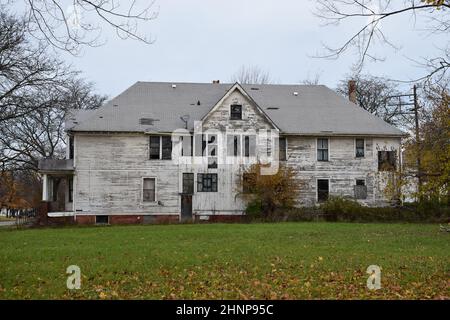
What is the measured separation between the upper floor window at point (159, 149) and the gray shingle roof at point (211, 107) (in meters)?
0.71

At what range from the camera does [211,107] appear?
37.0 meters

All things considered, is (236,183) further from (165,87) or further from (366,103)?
(366,103)

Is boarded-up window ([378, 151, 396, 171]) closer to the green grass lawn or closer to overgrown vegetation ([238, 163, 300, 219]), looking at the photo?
overgrown vegetation ([238, 163, 300, 219])

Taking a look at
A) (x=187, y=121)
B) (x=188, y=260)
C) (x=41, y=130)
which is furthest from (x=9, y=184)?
(x=188, y=260)

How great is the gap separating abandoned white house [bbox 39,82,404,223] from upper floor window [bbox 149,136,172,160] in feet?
0.22

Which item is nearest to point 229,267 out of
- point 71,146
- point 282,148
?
point 282,148

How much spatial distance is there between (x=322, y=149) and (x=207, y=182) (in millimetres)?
8608

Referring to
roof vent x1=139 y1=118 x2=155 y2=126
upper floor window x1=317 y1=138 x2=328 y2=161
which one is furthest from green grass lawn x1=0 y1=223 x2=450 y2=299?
upper floor window x1=317 y1=138 x2=328 y2=161

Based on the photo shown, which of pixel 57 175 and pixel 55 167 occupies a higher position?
pixel 55 167

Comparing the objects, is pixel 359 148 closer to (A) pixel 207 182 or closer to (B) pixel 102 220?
(A) pixel 207 182

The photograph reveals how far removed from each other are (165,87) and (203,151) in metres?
7.65

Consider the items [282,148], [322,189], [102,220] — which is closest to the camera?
[102,220]

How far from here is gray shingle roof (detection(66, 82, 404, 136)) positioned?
35.2 m

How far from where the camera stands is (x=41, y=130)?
1996 inches
